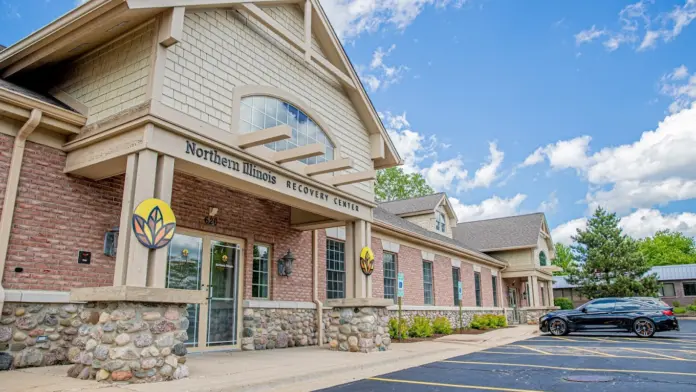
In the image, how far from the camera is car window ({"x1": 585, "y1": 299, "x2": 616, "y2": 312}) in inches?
665

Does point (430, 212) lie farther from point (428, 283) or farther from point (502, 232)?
point (502, 232)

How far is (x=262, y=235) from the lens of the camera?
461 inches

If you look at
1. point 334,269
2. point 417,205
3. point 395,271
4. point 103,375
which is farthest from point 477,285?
point 103,375

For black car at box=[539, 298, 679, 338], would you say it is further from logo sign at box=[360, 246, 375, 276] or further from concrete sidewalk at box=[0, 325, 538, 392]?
logo sign at box=[360, 246, 375, 276]

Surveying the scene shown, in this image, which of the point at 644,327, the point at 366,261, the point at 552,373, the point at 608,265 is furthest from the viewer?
the point at 608,265

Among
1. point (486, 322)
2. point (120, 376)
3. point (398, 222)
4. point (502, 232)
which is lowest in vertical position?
point (120, 376)

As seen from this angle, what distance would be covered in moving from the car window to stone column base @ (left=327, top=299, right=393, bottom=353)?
32.0 feet

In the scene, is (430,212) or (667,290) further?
(667,290)

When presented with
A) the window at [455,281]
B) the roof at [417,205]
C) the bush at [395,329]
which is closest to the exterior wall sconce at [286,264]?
the bush at [395,329]

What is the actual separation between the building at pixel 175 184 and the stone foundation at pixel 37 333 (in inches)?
0.8

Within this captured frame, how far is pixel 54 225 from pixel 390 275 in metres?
11.4

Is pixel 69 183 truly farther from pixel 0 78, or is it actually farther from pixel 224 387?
pixel 224 387

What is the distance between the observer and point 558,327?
17.6 metres

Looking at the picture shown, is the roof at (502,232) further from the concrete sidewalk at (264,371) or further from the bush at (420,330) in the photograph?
the concrete sidewalk at (264,371)
